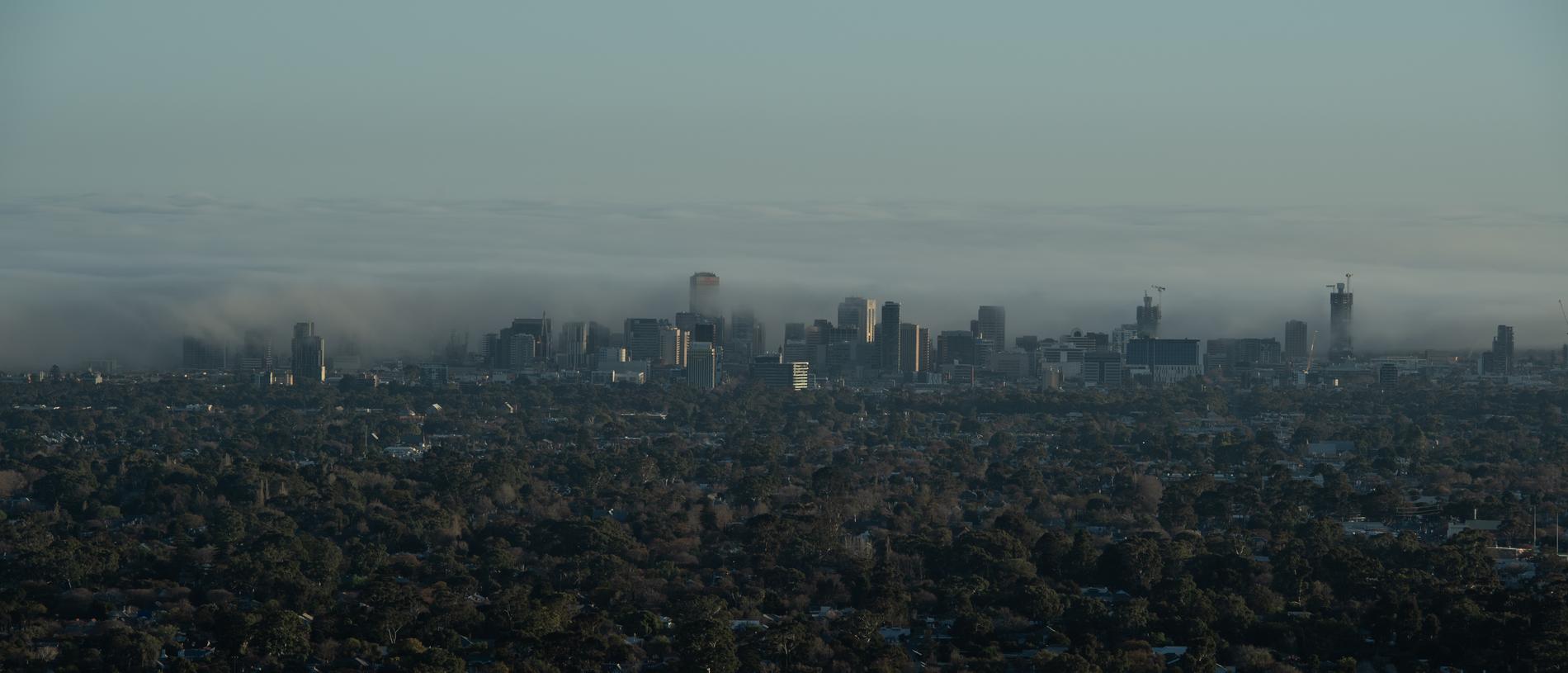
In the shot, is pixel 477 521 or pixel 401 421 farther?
pixel 401 421

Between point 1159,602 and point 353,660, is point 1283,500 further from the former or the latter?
point 353,660

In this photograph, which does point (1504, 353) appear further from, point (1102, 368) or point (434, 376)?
point (434, 376)

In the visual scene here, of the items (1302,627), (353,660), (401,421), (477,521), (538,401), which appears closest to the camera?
(353,660)

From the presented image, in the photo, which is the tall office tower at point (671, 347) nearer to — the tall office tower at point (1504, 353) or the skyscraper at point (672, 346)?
the skyscraper at point (672, 346)

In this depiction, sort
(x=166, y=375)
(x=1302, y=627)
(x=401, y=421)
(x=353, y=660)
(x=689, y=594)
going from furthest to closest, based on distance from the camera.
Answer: (x=166, y=375) → (x=401, y=421) → (x=689, y=594) → (x=1302, y=627) → (x=353, y=660)

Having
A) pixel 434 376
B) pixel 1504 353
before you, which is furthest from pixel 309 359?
pixel 1504 353

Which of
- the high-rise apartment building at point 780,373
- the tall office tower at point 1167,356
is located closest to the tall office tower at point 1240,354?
the tall office tower at point 1167,356

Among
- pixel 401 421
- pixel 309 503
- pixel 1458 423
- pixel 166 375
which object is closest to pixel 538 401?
pixel 401 421
